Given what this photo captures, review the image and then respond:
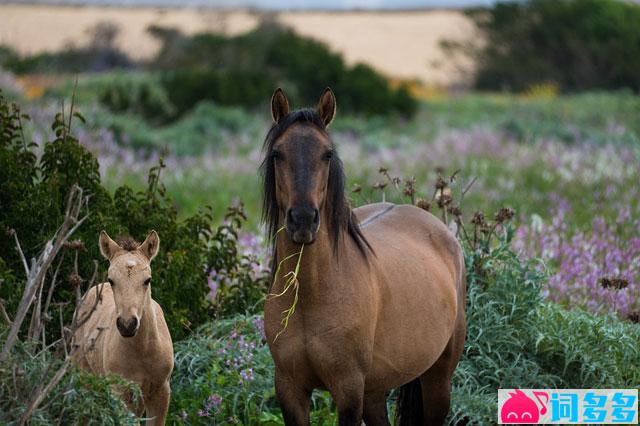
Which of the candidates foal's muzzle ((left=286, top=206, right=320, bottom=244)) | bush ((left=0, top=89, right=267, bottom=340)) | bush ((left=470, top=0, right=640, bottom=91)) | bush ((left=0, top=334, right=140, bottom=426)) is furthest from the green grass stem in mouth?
bush ((left=470, top=0, right=640, bottom=91))

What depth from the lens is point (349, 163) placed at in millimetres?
16203

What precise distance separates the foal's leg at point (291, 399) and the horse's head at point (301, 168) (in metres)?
0.79

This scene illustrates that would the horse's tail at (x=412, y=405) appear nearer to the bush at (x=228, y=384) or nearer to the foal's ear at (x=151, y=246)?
the bush at (x=228, y=384)

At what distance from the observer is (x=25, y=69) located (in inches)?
1048

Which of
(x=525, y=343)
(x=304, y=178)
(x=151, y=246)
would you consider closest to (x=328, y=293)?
(x=304, y=178)

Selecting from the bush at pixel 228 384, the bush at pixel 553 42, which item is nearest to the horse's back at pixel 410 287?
the bush at pixel 228 384

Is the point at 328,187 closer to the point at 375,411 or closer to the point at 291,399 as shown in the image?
the point at 291,399

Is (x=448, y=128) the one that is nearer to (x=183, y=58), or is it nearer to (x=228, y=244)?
(x=183, y=58)

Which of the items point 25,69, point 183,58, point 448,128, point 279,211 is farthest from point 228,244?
point 183,58

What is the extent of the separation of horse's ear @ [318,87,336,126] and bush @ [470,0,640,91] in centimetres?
2540

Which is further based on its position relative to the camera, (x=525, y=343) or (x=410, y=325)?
(x=525, y=343)

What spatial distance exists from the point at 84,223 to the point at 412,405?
7.73 feet

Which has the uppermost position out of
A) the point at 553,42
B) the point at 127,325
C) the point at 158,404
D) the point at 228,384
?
the point at 127,325

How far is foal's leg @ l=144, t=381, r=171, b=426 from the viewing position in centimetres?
599
